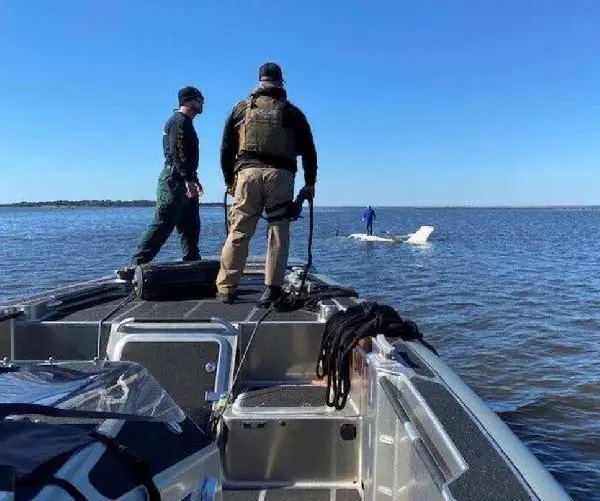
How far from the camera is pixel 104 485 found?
1453mm

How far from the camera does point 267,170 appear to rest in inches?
202

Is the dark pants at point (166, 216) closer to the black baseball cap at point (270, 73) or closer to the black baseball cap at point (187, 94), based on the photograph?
the black baseball cap at point (187, 94)

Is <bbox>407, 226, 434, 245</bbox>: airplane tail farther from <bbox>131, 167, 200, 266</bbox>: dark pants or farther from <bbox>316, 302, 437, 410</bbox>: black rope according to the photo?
<bbox>316, 302, 437, 410</bbox>: black rope

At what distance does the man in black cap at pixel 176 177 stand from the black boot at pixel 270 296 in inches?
82.2

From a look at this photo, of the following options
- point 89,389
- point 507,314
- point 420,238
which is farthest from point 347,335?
point 420,238

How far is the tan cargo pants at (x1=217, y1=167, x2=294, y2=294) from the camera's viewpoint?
5.12m

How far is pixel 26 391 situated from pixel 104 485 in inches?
20.7

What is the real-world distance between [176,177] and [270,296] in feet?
8.02

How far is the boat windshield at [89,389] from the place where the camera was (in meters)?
1.82

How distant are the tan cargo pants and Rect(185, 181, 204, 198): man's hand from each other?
1581mm

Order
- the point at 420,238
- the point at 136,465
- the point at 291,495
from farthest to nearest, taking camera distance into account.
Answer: the point at 420,238
the point at 291,495
the point at 136,465

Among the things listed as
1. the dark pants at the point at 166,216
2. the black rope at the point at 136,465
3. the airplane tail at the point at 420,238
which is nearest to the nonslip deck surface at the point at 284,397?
the black rope at the point at 136,465

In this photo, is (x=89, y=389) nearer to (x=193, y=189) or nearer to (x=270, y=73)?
(x=270, y=73)

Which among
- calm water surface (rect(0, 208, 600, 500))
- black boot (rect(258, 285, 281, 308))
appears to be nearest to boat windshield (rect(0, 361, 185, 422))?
black boot (rect(258, 285, 281, 308))
